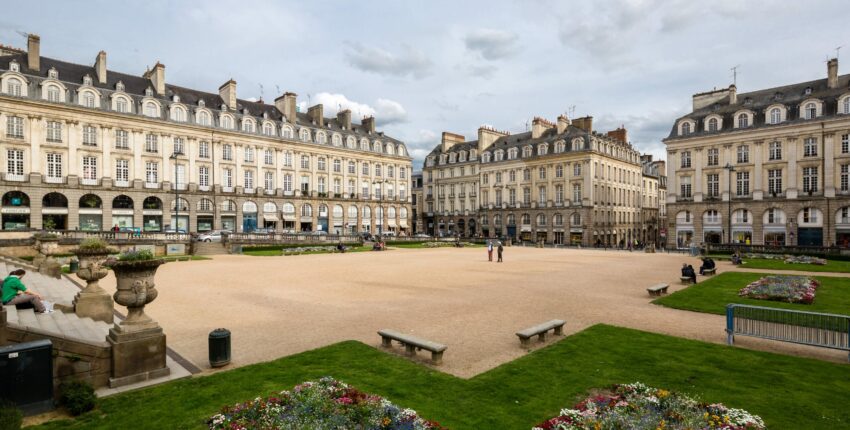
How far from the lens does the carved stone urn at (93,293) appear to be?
11875 mm

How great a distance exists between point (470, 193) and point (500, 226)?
9138mm

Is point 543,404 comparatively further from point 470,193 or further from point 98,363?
point 470,193

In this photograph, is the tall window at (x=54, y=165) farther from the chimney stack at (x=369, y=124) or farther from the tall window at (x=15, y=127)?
the chimney stack at (x=369, y=124)

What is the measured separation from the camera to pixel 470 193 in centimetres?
8194

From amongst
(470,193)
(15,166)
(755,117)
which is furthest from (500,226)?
(15,166)

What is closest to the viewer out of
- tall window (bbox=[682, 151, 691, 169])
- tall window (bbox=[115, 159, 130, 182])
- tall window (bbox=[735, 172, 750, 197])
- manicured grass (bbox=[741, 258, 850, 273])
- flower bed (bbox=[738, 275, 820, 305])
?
flower bed (bbox=[738, 275, 820, 305])

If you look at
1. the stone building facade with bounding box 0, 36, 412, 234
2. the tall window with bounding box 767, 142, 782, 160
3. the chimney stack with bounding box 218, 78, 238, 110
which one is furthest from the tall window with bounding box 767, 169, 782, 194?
the chimney stack with bounding box 218, 78, 238, 110

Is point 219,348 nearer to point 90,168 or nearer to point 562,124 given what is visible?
point 90,168

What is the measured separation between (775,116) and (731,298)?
46365 millimetres

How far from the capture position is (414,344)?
32.1 ft

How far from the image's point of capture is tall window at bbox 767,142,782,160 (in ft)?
166

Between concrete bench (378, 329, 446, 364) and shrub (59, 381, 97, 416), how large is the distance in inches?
221

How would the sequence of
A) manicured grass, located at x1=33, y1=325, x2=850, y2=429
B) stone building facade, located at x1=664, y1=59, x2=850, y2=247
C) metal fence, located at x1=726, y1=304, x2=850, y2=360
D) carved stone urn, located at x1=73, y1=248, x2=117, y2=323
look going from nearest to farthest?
manicured grass, located at x1=33, y1=325, x2=850, y2=429 → metal fence, located at x1=726, y1=304, x2=850, y2=360 → carved stone urn, located at x1=73, y1=248, x2=117, y2=323 → stone building facade, located at x1=664, y1=59, x2=850, y2=247

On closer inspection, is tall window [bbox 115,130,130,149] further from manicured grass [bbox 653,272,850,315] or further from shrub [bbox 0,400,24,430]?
manicured grass [bbox 653,272,850,315]
